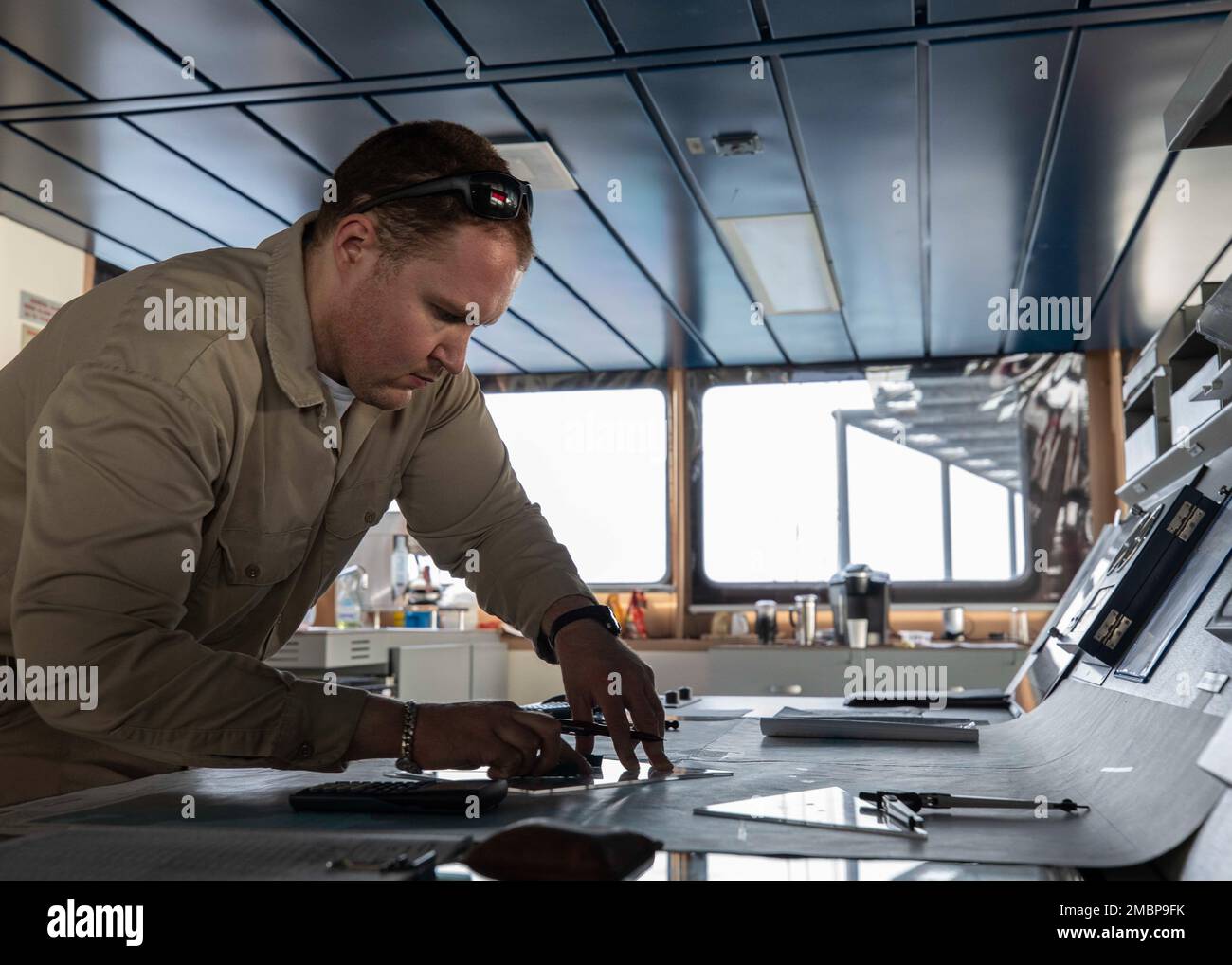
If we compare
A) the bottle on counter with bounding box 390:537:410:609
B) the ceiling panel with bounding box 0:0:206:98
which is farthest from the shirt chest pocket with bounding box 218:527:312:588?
the bottle on counter with bounding box 390:537:410:609

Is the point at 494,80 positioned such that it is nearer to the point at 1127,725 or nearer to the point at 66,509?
the point at 66,509

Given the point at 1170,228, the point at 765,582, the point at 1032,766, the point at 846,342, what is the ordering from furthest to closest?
the point at 765,582, the point at 846,342, the point at 1170,228, the point at 1032,766

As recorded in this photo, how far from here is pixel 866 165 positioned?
3340 mm

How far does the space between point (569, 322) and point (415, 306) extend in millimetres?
3722

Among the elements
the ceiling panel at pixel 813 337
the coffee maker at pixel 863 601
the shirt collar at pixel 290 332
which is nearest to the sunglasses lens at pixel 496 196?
the shirt collar at pixel 290 332

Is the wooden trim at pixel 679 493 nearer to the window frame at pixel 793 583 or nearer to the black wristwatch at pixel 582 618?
the window frame at pixel 793 583

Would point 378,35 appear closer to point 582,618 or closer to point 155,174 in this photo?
point 155,174

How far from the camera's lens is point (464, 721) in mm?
1001

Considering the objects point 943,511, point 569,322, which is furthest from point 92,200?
point 943,511

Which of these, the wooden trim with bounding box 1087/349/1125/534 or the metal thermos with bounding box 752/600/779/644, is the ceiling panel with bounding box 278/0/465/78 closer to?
the metal thermos with bounding box 752/600/779/644

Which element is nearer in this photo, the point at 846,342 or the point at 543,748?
the point at 543,748

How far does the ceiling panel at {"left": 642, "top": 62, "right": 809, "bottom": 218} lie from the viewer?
286 cm
